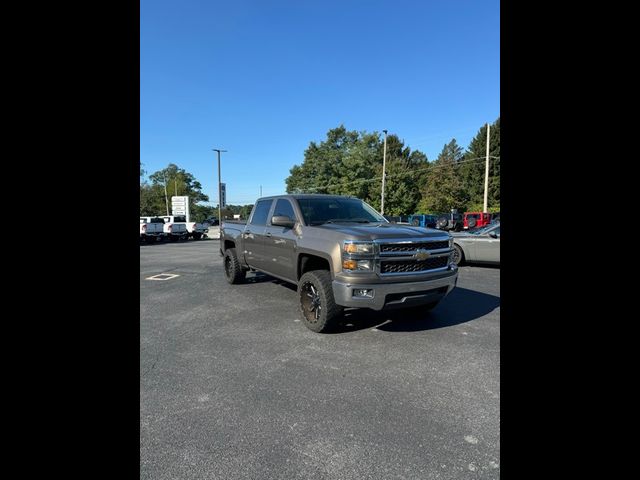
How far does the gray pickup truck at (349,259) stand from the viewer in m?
4.08

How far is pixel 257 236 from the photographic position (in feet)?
21.2

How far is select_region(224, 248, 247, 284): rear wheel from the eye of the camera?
782 cm

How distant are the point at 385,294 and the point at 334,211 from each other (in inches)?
77.8

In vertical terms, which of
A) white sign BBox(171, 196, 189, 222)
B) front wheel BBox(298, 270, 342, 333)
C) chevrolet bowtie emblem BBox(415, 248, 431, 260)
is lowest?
front wheel BBox(298, 270, 342, 333)

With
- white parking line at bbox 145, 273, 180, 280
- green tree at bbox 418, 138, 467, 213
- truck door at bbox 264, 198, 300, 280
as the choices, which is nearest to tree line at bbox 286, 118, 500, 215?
green tree at bbox 418, 138, 467, 213

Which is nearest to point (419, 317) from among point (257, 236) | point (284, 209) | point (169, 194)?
point (284, 209)

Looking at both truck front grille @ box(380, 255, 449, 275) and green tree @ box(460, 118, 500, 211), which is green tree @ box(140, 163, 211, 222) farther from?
truck front grille @ box(380, 255, 449, 275)

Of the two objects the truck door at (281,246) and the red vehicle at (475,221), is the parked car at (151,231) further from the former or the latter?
the red vehicle at (475,221)

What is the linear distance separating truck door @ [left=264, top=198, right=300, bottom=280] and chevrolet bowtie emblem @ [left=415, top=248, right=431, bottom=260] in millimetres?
1772

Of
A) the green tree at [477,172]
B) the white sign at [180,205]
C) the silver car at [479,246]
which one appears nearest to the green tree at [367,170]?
the green tree at [477,172]

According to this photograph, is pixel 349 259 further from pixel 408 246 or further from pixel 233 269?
pixel 233 269

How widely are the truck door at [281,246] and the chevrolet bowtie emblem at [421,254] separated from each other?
5.81 ft
